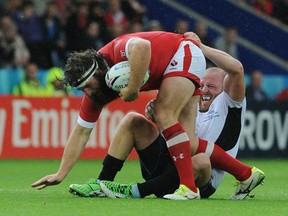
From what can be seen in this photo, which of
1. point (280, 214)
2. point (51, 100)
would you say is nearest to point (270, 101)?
point (51, 100)

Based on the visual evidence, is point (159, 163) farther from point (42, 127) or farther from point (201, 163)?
point (42, 127)

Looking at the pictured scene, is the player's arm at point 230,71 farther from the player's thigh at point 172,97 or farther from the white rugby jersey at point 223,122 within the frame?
the player's thigh at point 172,97

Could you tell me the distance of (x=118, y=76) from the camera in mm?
7723

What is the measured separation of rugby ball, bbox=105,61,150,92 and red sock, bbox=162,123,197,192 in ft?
1.66

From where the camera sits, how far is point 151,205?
760 cm

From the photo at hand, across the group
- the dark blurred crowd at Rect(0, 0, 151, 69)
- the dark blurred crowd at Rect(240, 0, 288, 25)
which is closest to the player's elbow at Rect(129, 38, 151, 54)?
the dark blurred crowd at Rect(0, 0, 151, 69)

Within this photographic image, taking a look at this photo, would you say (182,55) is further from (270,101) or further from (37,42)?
(37,42)

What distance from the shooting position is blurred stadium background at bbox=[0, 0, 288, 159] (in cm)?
1529

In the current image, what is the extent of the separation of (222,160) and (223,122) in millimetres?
475

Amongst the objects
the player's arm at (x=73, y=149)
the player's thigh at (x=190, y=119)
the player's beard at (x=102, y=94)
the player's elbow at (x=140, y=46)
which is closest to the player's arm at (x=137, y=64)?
the player's elbow at (x=140, y=46)

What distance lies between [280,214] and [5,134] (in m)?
8.66

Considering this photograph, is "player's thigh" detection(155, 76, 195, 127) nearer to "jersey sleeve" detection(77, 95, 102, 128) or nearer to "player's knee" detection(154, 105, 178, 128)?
"player's knee" detection(154, 105, 178, 128)

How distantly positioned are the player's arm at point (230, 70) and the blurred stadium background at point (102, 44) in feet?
23.0

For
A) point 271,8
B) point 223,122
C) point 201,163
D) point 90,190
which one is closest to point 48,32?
point 271,8
